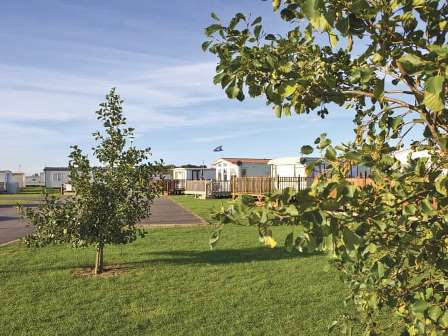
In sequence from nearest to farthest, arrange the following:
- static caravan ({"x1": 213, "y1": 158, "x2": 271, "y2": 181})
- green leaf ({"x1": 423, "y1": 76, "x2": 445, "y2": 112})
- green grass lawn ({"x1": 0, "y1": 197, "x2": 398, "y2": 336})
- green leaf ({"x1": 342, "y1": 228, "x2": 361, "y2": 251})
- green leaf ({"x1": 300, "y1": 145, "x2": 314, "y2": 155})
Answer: green leaf ({"x1": 423, "y1": 76, "x2": 445, "y2": 112}) → green leaf ({"x1": 342, "y1": 228, "x2": 361, "y2": 251}) → green leaf ({"x1": 300, "y1": 145, "x2": 314, "y2": 155}) → green grass lawn ({"x1": 0, "y1": 197, "x2": 398, "y2": 336}) → static caravan ({"x1": 213, "y1": 158, "x2": 271, "y2": 181})

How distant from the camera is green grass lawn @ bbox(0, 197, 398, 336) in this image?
6.10 metres

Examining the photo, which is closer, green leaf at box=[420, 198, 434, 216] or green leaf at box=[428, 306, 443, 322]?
green leaf at box=[420, 198, 434, 216]

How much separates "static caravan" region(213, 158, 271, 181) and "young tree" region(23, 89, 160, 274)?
33.0 metres

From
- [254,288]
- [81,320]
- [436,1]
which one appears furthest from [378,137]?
[254,288]

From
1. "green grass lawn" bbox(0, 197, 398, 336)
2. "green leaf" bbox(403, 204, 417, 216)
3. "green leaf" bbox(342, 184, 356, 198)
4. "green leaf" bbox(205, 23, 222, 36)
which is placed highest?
"green leaf" bbox(205, 23, 222, 36)

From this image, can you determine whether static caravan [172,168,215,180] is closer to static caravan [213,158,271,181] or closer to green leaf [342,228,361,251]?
static caravan [213,158,271,181]

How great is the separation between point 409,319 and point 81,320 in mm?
4830

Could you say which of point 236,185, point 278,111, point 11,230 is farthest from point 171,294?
point 236,185

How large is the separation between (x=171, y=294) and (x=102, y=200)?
277 centimetres

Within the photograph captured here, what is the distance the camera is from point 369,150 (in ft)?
7.66

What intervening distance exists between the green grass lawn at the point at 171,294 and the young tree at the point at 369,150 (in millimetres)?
1411

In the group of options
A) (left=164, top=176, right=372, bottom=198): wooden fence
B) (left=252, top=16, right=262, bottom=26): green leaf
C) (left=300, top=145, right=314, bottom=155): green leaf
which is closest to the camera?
(left=300, top=145, right=314, bottom=155): green leaf

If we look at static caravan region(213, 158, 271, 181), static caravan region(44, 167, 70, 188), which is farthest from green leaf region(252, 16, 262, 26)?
static caravan region(44, 167, 70, 188)

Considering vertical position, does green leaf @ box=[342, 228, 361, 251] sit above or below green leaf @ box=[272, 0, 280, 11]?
below
